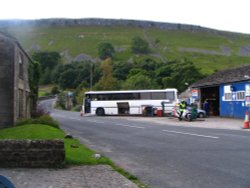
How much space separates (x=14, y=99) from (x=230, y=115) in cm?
2347

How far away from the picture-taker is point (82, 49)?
17725 cm

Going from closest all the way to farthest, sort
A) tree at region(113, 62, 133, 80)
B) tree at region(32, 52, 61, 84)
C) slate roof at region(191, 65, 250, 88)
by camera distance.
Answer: slate roof at region(191, 65, 250, 88), tree at region(113, 62, 133, 80), tree at region(32, 52, 61, 84)

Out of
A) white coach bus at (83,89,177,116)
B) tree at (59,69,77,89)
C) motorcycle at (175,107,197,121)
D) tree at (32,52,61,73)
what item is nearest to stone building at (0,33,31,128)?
motorcycle at (175,107,197,121)

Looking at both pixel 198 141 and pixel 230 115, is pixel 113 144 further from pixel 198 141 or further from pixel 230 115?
pixel 230 115

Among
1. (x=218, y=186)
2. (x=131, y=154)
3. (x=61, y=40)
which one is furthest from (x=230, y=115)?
(x=61, y=40)

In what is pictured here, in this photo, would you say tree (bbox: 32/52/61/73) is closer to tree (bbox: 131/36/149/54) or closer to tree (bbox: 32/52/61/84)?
tree (bbox: 32/52/61/84)

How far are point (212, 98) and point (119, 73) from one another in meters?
63.1

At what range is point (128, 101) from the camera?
49.9m

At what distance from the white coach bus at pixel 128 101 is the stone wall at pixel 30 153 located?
3809 cm

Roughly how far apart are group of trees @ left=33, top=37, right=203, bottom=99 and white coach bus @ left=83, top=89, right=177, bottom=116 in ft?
75.0

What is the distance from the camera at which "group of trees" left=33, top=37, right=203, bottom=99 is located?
80.8 meters

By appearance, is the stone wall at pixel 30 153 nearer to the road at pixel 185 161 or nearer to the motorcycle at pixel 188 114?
the road at pixel 185 161

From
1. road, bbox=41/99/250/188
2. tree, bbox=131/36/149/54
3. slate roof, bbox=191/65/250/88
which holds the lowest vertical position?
road, bbox=41/99/250/188

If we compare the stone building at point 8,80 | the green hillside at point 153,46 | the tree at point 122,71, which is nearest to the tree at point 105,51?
the green hillside at point 153,46
